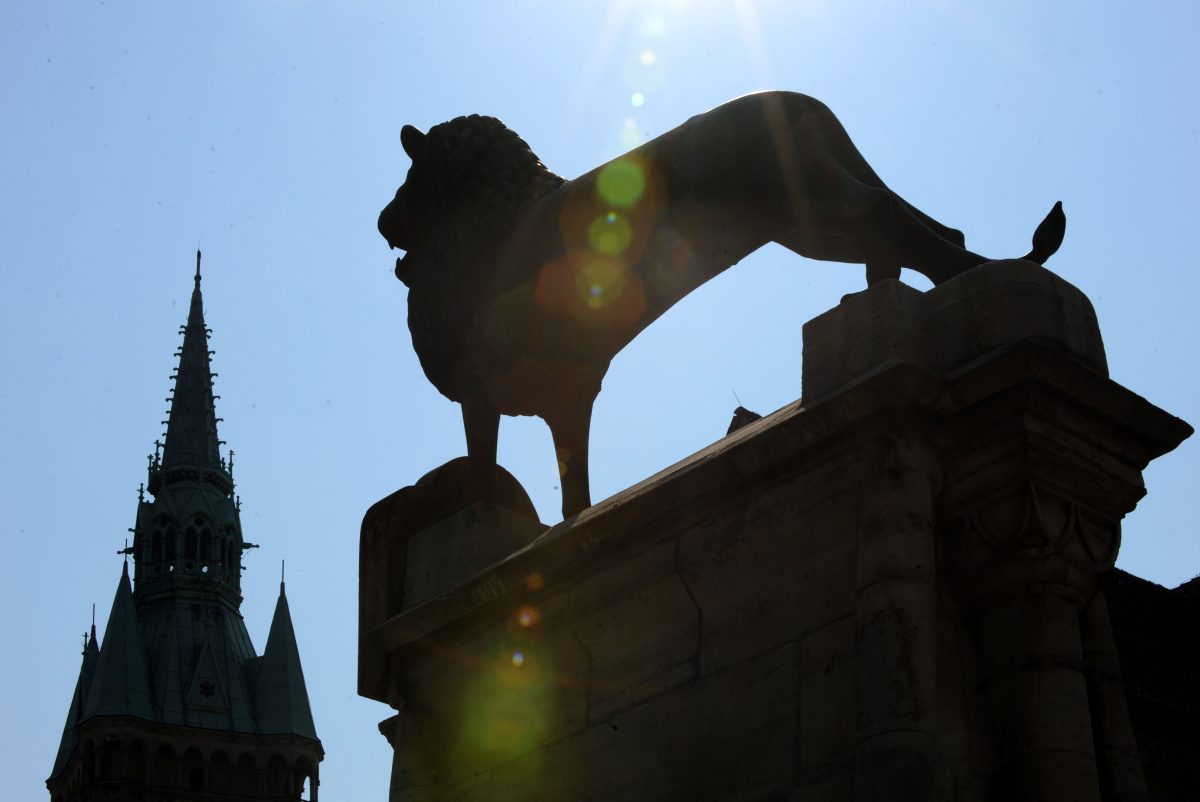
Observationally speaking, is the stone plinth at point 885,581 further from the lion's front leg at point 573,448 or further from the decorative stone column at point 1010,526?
the lion's front leg at point 573,448

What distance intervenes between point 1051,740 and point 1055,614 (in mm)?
450

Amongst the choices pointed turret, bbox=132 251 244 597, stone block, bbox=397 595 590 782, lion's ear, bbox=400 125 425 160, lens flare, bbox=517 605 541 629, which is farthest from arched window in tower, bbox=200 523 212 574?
lens flare, bbox=517 605 541 629

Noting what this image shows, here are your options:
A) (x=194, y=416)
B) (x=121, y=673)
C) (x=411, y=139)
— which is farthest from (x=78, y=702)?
(x=411, y=139)

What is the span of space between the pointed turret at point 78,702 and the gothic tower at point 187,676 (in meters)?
0.09

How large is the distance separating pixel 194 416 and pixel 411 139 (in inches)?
4904

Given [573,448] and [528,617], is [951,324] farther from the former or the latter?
[573,448]

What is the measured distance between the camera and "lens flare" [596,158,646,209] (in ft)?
26.7

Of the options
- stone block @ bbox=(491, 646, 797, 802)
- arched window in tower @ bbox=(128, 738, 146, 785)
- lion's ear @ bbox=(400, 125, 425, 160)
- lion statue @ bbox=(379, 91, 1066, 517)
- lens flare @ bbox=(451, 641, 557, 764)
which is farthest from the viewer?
arched window in tower @ bbox=(128, 738, 146, 785)

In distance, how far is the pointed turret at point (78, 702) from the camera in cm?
11775

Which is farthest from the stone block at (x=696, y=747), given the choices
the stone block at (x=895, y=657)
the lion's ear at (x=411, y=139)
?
the lion's ear at (x=411, y=139)

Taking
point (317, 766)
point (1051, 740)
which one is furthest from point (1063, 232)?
point (317, 766)

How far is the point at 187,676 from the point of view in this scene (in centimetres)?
12006

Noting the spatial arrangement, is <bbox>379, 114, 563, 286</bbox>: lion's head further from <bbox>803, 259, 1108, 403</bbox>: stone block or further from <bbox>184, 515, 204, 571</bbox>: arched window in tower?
<bbox>184, 515, 204, 571</bbox>: arched window in tower

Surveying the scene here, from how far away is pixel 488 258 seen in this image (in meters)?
8.87
